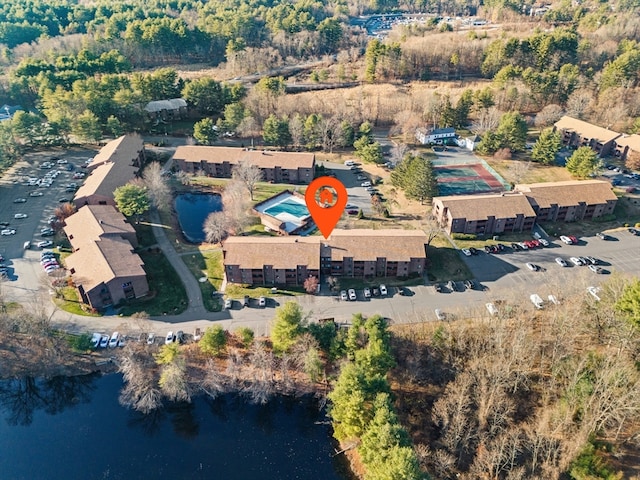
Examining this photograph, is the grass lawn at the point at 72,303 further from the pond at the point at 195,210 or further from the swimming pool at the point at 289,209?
the swimming pool at the point at 289,209

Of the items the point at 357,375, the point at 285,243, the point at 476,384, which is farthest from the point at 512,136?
the point at 357,375

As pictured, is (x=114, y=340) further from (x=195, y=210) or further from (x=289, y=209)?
(x=289, y=209)

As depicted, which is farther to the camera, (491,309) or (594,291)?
(594,291)

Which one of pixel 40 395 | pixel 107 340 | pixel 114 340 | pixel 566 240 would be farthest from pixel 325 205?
pixel 40 395

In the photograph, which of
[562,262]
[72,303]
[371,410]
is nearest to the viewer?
[371,410]

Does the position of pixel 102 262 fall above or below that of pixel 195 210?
above

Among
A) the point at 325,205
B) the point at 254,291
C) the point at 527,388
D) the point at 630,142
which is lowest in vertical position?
the point at 254,291
